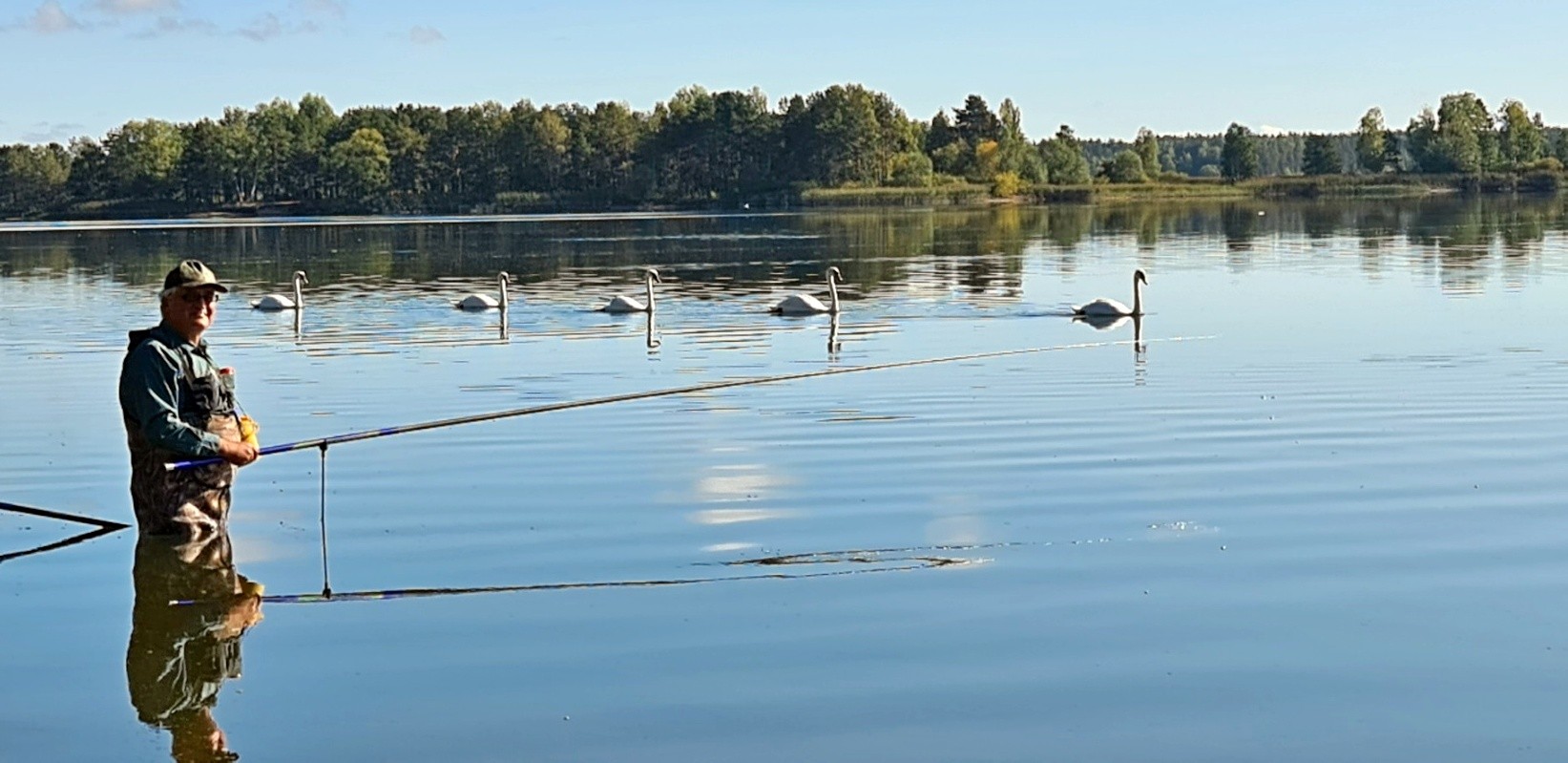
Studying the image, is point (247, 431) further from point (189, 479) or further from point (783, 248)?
point (783, 248)

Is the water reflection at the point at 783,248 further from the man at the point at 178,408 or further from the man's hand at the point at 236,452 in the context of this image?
the man's hand at the point at 236,452

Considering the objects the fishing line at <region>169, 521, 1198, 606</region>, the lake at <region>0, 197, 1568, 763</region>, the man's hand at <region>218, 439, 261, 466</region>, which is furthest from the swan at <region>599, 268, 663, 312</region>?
the man's hand at <region>218, 439, 261, 466</region>

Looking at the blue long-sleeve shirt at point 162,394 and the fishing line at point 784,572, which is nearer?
the blue long-sleeve shirt at point 162,394

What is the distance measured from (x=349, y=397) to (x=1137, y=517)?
12038 mm

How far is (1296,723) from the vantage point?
8.09m

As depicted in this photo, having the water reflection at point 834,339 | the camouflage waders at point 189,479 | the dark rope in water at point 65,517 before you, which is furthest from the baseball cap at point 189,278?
the water reflection at point 834,339

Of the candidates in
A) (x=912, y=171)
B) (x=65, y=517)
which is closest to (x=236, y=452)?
(x=65, y=517)

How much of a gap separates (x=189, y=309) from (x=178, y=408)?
22.7 inches

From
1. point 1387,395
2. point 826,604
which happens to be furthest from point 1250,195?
point 826,604

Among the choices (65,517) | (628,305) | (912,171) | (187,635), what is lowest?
(187,635)

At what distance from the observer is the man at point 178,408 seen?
1037 centimetres

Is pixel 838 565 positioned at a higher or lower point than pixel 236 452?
lower

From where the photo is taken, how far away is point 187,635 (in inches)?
396

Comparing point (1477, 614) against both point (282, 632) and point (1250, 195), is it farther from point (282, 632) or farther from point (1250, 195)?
point (1250, 195)
